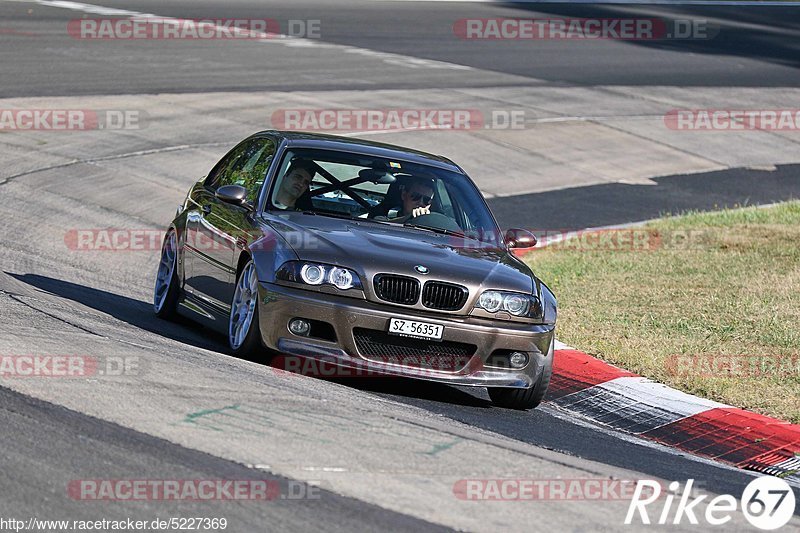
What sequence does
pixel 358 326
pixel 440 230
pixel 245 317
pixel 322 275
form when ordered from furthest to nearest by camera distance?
1. pixel 440 230
2. pixel 245 317
3. pixel 322 275
4. pixel 358 326

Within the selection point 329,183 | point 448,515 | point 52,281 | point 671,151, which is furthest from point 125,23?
point 448,515

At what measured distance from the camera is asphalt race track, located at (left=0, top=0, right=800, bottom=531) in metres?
5.86

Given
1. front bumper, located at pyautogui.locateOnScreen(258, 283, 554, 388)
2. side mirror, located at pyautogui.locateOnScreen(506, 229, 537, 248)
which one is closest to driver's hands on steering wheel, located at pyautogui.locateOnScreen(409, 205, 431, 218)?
side mirror, located at pyautogui.locateOnScreen(506, 229, 537, 248)

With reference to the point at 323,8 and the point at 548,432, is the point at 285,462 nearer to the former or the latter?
the point at 548,432

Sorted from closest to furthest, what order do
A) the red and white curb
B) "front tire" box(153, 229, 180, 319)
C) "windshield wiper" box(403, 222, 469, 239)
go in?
1. the red and white curb
2. "windshield wiper" box(403, 222, 469, 239)
3. "front tire" box(153, 229, 180, 319)

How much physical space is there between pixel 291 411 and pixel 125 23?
23204 mm

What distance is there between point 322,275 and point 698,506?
296 cm

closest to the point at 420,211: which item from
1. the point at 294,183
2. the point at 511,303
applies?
the point at 294,183

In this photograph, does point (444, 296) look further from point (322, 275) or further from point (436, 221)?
point (436, 221)

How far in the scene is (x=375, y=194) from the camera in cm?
963

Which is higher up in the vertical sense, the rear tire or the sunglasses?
the sunglasses

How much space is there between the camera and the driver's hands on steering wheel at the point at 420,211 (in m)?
9.57

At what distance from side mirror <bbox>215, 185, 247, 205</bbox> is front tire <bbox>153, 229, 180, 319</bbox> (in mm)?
1175

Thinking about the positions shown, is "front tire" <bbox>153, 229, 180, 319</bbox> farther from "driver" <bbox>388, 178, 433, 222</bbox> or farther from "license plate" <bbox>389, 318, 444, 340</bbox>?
"license plate" <bbox>389, 318, 444, 340</bbox>
